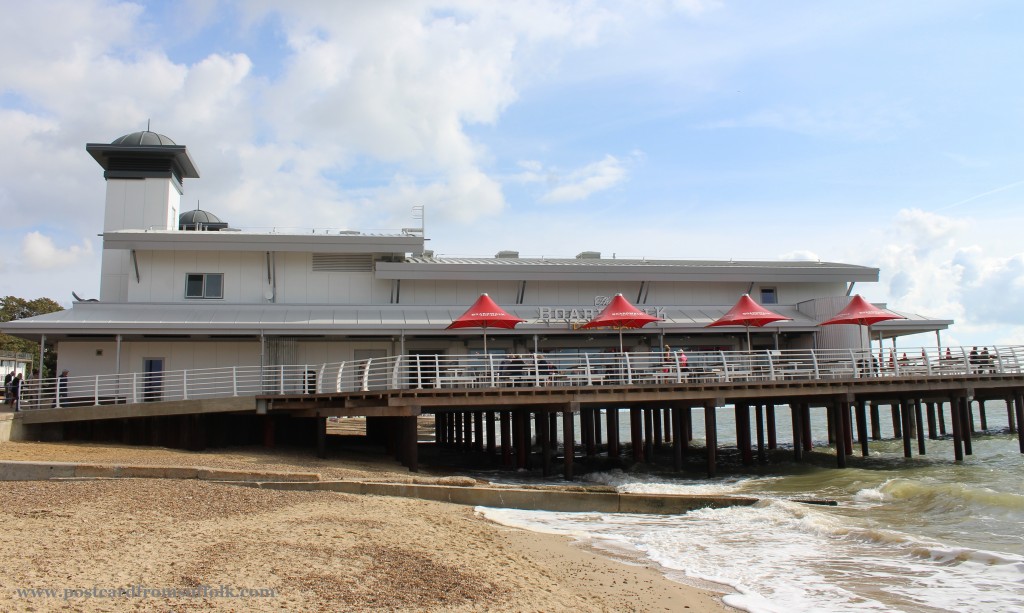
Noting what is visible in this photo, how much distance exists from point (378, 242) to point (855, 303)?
1685 cm

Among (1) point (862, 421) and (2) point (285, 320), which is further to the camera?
(1) point (862, 421)

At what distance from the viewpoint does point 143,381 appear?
24.8 meters

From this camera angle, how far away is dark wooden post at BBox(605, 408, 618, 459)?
1091 inches

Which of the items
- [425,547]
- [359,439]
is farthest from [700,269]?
[425,547]

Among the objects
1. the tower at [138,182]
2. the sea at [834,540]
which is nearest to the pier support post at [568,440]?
the sea at [834,540]


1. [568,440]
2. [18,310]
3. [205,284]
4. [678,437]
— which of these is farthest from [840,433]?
[18,310]

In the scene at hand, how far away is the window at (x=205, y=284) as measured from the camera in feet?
92.6

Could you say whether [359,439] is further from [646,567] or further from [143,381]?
[646,567]

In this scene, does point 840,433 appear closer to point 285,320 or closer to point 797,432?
point 797,432

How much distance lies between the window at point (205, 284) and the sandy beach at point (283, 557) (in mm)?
15255

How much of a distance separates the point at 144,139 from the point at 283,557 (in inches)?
1104

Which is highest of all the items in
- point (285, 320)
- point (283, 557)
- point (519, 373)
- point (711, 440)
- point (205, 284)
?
point (205, 284)

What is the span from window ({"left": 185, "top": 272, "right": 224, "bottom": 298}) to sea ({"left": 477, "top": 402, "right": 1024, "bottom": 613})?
44.5 feet

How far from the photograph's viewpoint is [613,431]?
28.0 metres
